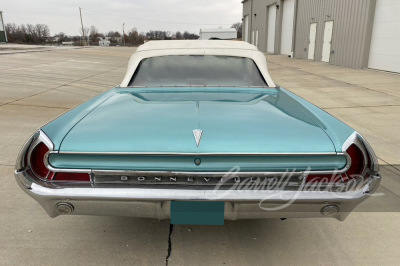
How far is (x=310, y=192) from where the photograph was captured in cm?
185

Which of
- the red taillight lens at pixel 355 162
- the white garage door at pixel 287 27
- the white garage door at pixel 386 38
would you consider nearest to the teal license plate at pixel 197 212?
the red taillight lens at pixel 355 162

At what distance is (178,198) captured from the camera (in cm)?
180

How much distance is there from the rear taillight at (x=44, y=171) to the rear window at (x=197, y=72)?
139cm

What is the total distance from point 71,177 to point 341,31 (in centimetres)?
1711

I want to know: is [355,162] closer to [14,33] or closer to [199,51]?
[199,51]

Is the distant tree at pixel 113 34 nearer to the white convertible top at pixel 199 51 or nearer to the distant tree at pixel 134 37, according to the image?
the distant tree at pixel 134 37

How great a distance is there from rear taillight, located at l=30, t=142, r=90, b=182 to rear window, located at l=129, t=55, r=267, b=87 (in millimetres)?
1389

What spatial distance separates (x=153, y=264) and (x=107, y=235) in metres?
0.55

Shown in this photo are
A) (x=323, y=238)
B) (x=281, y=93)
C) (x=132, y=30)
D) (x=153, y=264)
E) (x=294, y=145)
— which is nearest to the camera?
(x=294, y=145)

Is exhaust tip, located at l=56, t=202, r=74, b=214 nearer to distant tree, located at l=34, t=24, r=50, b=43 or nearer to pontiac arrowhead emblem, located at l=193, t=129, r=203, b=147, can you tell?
pontiac arrowhead emblem, located at l=193, t=129, r=203, b=147

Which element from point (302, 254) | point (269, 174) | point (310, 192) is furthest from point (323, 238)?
point (269, 174)

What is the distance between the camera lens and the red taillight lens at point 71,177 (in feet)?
6.19

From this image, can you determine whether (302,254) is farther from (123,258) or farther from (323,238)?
(123,258)

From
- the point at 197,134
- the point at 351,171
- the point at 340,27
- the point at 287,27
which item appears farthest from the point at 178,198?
the point at 287,27
